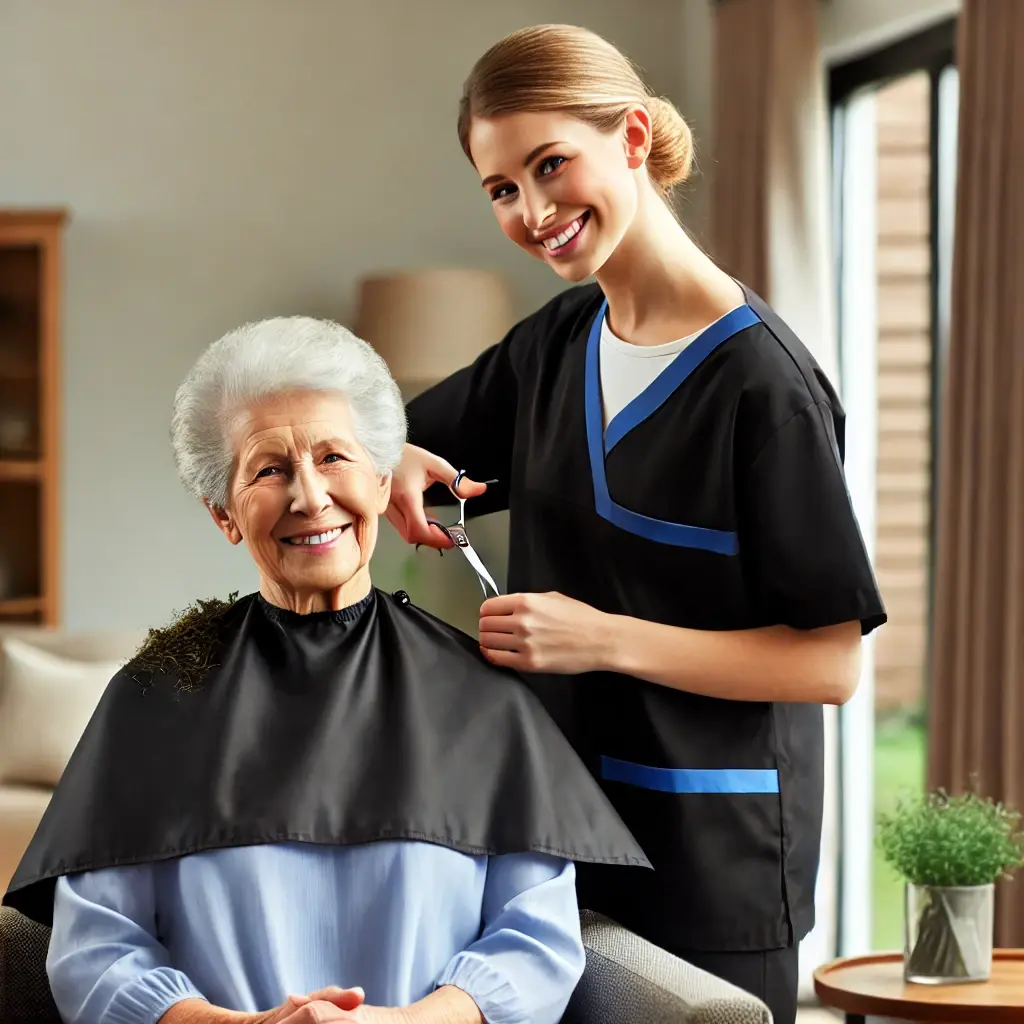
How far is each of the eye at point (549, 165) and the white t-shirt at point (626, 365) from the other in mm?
232

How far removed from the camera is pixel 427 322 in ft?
15.2

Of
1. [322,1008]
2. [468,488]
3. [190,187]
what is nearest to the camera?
[322,1008]

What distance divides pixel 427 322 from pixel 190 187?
1158mm

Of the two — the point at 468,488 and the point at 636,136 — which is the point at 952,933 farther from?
the point at 636,136

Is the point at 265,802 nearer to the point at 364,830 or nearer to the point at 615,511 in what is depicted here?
the point at 364,830

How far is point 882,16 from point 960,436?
4.40 ft

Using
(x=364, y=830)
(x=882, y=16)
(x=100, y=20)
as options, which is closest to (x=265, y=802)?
(x=364, y=830)

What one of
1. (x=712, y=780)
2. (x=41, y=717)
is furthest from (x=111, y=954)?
(x=41, y=717)

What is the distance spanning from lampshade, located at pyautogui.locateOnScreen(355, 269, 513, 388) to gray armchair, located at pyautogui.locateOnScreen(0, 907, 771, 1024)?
304cm

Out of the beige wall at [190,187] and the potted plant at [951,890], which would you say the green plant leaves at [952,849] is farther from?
the beige wall at [190,187]

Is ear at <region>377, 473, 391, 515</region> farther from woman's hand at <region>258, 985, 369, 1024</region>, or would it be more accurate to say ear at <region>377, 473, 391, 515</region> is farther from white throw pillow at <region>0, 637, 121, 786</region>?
white throw pillow at <region>0, 637, 121, 786</region>

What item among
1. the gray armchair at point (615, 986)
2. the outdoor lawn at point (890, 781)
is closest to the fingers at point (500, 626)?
the gray armchair at point (615, 986)

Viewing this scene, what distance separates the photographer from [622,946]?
5.36ft

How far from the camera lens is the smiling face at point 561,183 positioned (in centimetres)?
156
